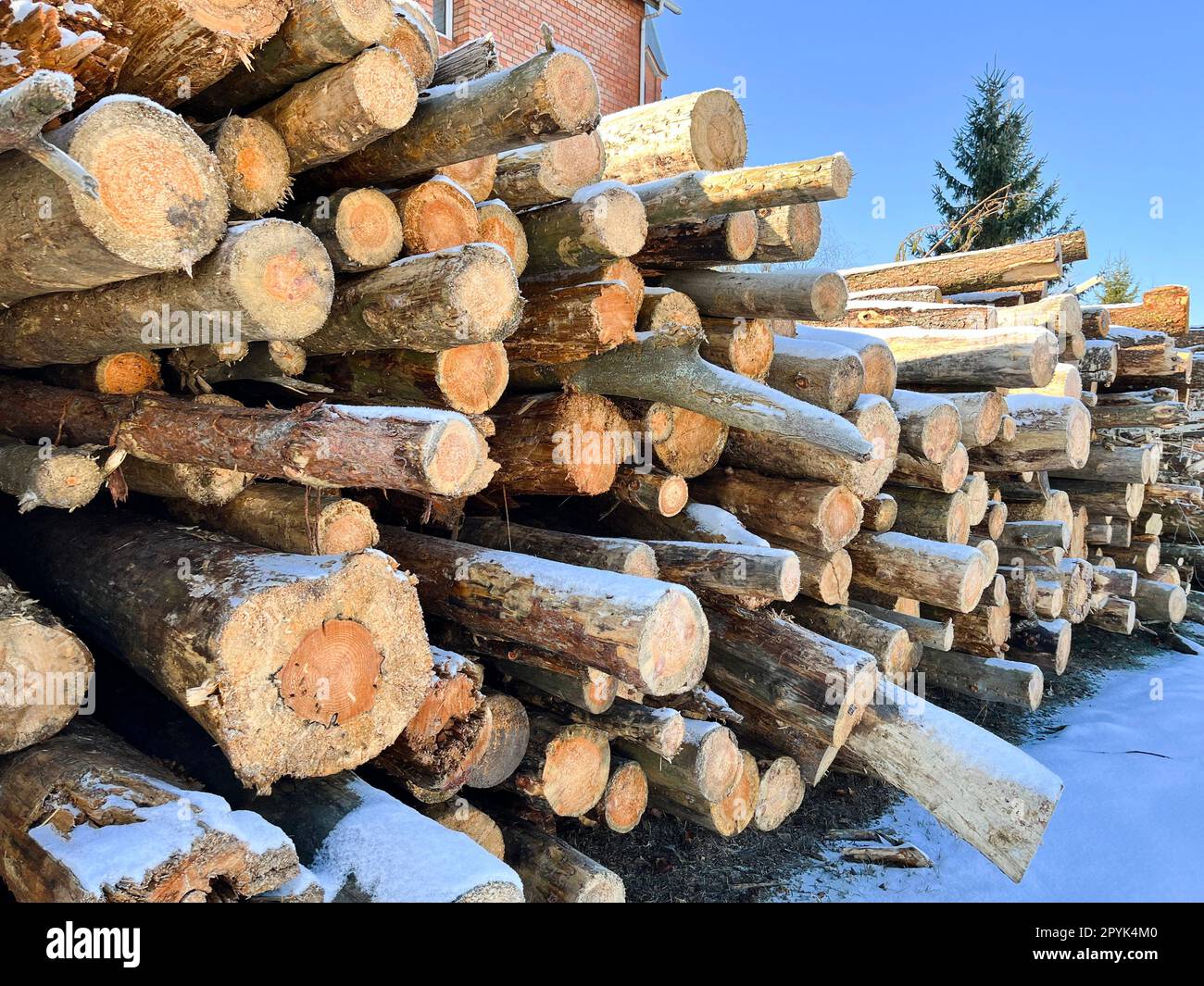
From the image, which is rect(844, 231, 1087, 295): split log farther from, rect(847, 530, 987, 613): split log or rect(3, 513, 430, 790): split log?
rect(3, 513, 430, 790): split log

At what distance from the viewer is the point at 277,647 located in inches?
80.9

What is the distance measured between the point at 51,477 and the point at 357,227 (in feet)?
4.11

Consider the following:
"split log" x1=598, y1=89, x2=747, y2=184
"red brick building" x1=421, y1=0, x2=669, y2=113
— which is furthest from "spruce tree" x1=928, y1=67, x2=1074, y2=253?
"split log" x1=598, y1=89, x2=747, y2=184

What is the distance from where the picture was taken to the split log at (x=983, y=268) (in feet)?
22.0

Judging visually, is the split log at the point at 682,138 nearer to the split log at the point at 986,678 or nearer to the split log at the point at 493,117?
the split log at the point at 493,117

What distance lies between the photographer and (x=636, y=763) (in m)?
3.29

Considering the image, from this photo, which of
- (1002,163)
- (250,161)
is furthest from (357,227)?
(1002,163)

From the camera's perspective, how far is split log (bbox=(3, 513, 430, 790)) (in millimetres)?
2004

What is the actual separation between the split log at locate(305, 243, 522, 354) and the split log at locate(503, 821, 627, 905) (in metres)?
1.86

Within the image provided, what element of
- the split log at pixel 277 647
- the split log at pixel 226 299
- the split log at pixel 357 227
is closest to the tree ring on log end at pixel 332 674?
the split log at pixel 277 647

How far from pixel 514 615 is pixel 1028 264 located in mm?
6117

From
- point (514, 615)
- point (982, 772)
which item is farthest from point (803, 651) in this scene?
point (514, 615)

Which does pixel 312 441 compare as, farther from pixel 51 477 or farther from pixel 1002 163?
pixel 1002 163

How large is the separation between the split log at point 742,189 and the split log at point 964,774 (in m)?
2.05
